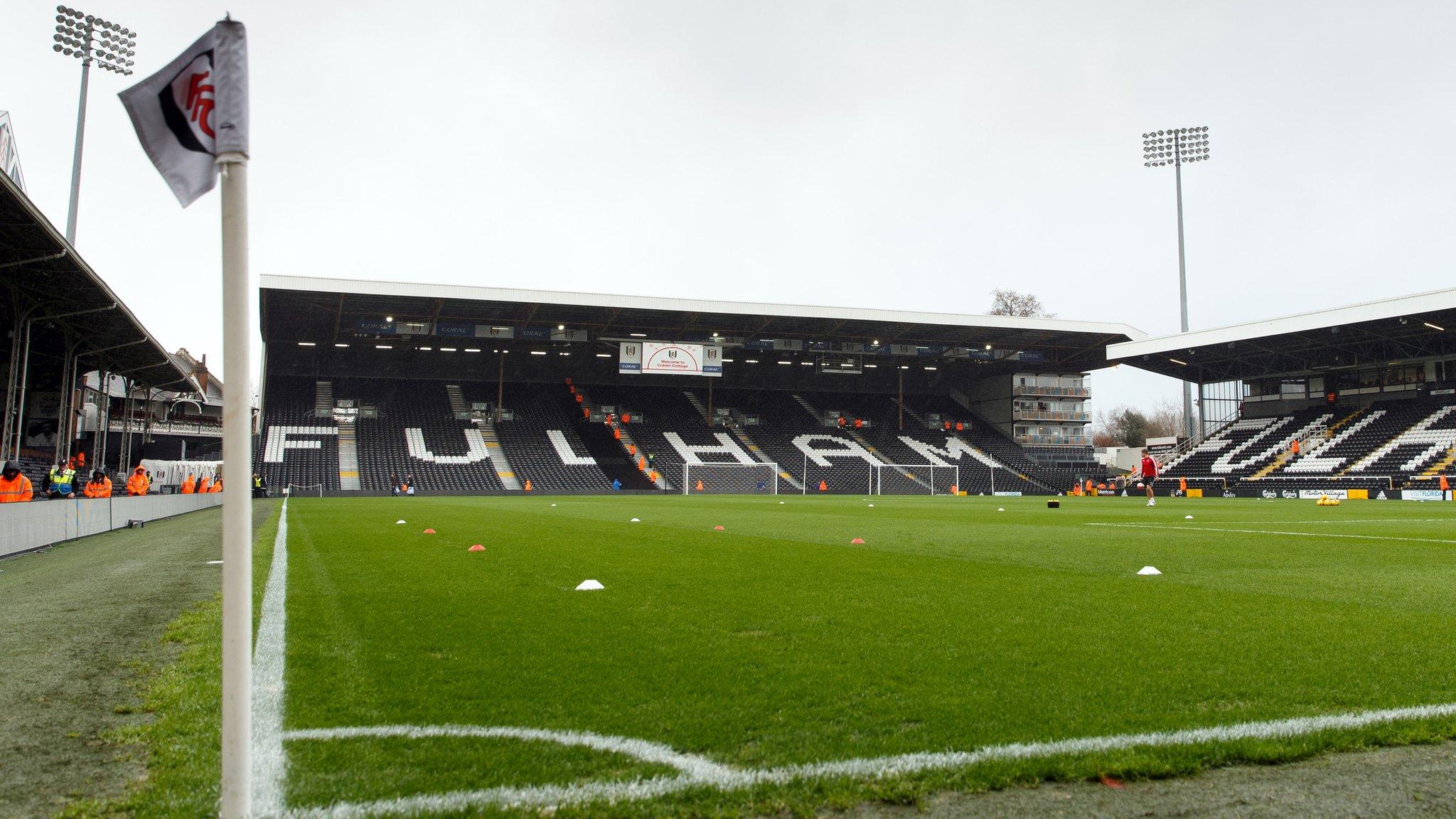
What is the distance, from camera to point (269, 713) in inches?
127

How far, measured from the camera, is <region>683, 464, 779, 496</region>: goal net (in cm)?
4584

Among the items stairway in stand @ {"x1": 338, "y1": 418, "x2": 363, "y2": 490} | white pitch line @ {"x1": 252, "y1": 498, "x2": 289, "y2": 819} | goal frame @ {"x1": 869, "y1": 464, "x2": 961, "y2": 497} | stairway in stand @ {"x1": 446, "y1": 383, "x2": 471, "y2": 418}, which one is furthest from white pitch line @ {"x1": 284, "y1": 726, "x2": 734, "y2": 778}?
stairway in stand @ {"x1": 446, "y1": 383, "x2": 471, "y2": 418}

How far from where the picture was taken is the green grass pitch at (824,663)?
266 centimetres

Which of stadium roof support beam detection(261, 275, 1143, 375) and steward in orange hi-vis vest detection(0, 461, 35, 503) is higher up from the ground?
stadium roof support beam detection(261, 275, 1143, 375)

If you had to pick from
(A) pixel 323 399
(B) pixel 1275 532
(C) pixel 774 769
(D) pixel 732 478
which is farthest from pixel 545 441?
(C) pixel 774 769

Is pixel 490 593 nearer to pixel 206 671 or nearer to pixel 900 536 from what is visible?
pixel 206 671

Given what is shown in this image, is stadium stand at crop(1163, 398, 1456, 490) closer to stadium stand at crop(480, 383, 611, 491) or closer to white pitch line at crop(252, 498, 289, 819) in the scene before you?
stadium stand at crop(480, 383, 611, 491)

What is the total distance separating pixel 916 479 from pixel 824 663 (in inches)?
1812

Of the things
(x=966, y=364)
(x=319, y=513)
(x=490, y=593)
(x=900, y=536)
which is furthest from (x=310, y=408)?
(x=490, y=593)

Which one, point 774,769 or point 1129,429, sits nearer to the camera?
point 774,769

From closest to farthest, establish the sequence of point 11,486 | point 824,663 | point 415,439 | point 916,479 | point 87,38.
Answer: point 824,663
point 11,486
point 87,38
point 415,439
point 916,479

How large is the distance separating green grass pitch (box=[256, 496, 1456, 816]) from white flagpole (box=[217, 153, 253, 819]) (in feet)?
0.85

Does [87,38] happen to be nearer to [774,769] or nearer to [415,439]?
[415,439]

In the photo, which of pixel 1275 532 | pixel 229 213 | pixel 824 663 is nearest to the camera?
pixel 229 213
